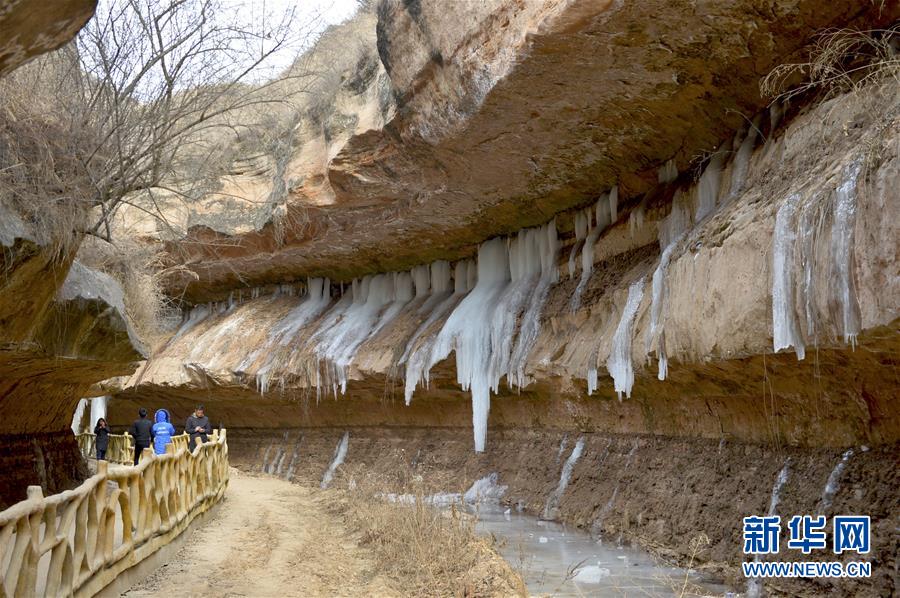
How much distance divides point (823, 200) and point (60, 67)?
25.3ft

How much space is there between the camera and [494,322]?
47.2ft

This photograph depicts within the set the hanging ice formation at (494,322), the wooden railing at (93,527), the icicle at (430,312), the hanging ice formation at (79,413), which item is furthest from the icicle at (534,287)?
the hanging ice formation at (79,413)

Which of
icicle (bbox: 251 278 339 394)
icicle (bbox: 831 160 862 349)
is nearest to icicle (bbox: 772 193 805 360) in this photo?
icicle (bbox: 831 160 862 349)

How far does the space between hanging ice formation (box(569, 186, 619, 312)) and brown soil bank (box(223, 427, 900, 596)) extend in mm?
2174

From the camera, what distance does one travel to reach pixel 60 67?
9.23 m

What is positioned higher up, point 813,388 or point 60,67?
point 60,67

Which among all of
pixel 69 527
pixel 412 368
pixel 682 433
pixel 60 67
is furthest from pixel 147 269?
pixel 69 527

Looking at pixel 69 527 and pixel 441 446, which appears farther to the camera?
pixel 441 446

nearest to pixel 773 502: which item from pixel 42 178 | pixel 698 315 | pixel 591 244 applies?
pixel 698 315

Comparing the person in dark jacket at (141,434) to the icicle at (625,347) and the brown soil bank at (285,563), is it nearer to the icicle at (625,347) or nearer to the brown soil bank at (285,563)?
the brown soil bank at (285,563)

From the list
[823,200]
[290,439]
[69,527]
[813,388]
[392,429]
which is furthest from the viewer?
[290,439]

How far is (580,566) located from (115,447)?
628 inches


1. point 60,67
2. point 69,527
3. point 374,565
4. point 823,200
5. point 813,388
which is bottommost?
point 374,565

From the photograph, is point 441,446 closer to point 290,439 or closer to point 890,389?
point 290,439
